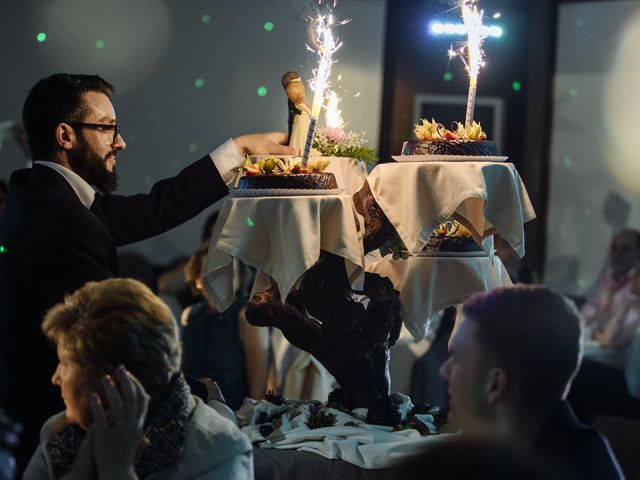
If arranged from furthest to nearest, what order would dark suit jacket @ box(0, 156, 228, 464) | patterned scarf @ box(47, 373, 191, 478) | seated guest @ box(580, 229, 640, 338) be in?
seated guest @ box(580, 229, 640, 338) → dark suit jacket @ box(0, 156, 228, 464) → patterned scarf @ box(47, 373, 191, 478)

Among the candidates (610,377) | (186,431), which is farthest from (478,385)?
(610,377)

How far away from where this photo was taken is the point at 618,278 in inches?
239

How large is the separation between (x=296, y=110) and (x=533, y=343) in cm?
132

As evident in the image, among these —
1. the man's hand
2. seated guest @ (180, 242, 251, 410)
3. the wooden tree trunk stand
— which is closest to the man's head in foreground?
the wooden tree trunk stand

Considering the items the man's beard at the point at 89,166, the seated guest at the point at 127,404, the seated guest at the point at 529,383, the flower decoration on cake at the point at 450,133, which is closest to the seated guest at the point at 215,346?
the man's beard at the point at 89,166

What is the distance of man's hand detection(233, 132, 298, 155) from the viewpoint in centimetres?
312

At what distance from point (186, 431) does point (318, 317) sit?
3.85 ft

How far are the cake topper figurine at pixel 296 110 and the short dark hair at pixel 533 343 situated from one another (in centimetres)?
122

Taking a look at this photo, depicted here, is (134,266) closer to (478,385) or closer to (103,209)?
(103,209)

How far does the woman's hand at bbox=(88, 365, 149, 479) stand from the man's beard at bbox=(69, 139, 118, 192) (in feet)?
3.81

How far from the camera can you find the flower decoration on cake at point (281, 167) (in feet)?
9.31

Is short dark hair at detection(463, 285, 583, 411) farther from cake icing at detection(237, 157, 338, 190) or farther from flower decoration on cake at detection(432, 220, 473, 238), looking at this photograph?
flower decoration on cake at detection(432, 220, 473, 238)

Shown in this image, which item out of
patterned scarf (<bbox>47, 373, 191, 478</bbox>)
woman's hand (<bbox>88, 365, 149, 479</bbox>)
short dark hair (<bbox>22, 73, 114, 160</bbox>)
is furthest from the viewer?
short dark hair (<bbox>22, 73, 114, 160</bbox>)

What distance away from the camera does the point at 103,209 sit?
307 centimetres
